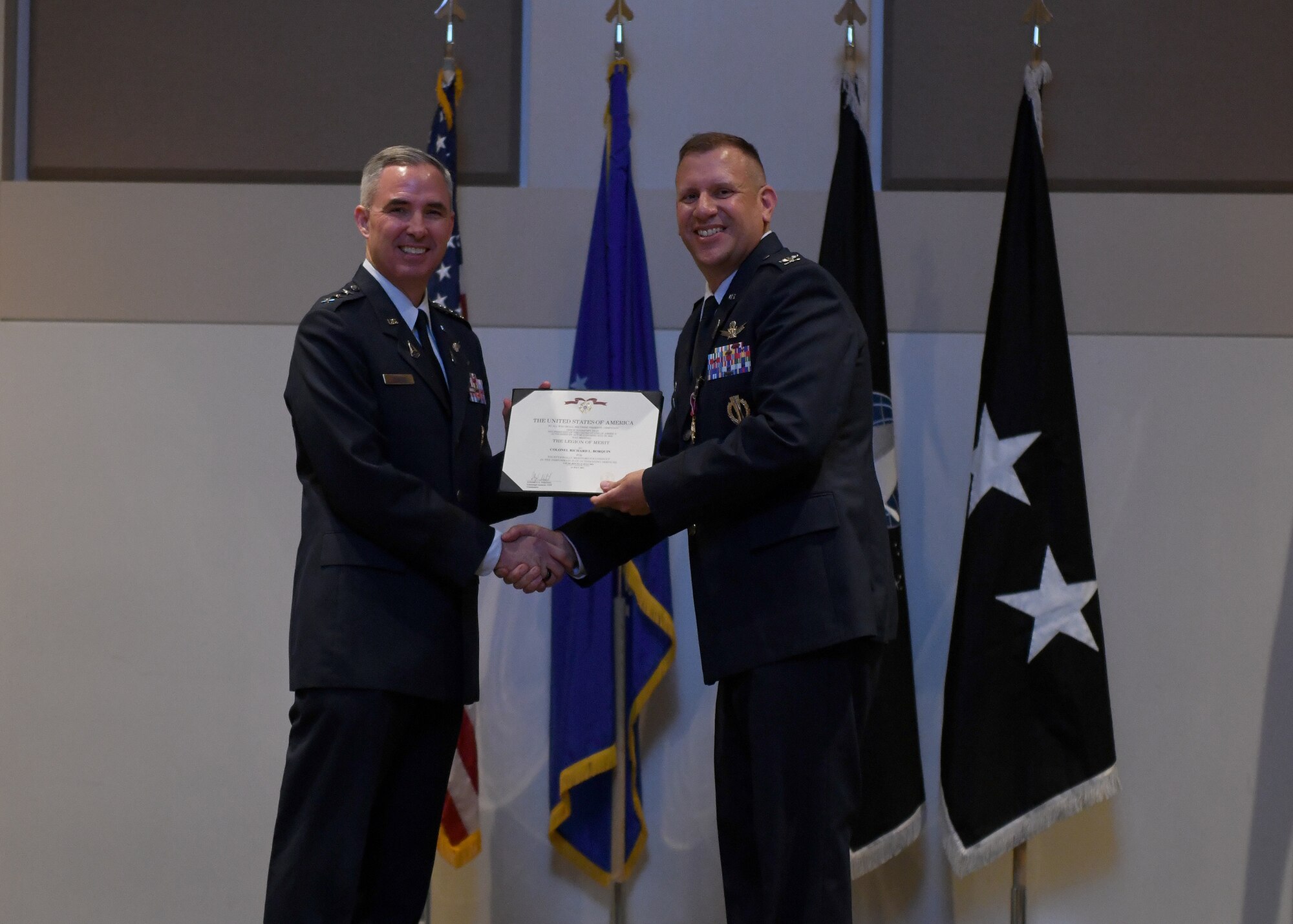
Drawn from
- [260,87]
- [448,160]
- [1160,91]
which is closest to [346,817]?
[448,160]

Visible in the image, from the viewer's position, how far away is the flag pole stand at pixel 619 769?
3016mm

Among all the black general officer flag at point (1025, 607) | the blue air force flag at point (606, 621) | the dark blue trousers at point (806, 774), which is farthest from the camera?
the blue air force flag at point (606, 621)

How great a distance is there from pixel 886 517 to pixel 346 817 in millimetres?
1548

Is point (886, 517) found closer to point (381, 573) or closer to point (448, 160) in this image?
point (381, 573)

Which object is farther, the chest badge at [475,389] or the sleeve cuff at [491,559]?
the chest badge at [475,389]

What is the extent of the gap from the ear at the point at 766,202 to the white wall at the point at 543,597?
83 centimetres

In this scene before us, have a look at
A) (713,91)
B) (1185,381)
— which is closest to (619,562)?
(713,91)

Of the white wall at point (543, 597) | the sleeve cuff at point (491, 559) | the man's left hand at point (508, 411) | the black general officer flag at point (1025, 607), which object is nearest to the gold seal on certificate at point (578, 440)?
the man's left hand at point (508, 411)

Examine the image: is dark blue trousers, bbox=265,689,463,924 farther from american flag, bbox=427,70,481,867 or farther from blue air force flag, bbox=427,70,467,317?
blue air force flag, bbox=427,70,467,317

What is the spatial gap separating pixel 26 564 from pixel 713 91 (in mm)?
2485

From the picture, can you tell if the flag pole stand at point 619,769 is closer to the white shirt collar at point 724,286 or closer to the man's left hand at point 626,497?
the man's left hand at point 626,497

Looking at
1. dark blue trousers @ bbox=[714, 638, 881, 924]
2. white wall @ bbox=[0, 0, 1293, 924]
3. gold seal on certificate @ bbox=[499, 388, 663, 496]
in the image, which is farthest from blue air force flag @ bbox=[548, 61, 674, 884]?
dark blue trousers @ bbox=[714, 638, 881, 924]

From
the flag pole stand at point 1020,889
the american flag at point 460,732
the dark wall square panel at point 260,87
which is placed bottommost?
the flag pole stand at point 1020,889

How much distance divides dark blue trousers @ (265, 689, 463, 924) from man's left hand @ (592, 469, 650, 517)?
21.7 inches
